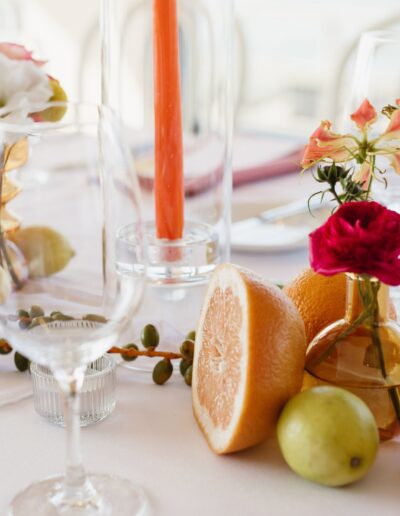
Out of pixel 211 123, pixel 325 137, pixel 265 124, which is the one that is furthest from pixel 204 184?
pixel 265 124

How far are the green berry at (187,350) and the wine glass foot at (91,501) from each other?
0.17 metres

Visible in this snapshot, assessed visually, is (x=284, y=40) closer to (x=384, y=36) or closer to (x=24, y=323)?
(x=384, y=36)

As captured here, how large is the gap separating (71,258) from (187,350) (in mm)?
202

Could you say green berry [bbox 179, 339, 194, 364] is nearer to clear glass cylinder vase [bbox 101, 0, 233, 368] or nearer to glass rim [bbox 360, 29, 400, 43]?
clear glass cylinder vase [bbox 101, 0, 233, 368]

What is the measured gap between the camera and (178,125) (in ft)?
2.74

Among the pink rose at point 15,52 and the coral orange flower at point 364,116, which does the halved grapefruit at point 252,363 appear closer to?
the coral orange flower at point 364,116

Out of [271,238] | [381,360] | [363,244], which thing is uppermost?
[363,244]

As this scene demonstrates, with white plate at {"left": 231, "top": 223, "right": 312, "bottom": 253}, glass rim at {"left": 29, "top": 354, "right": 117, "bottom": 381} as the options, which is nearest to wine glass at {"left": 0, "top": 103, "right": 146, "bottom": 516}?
glass rim at {"left": 29, "top": 354, "right": 117, "bottom": 381}

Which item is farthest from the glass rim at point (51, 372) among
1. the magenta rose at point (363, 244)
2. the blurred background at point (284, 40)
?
the blurred background at point (284, 40)

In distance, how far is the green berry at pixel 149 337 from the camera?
791 mm

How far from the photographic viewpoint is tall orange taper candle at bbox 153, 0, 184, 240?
2.69 ft

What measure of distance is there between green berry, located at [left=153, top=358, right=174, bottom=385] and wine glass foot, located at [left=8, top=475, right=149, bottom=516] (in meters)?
0.16

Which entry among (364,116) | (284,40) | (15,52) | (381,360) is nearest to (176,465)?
(381,360)

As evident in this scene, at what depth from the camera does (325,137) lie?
0.68 m
